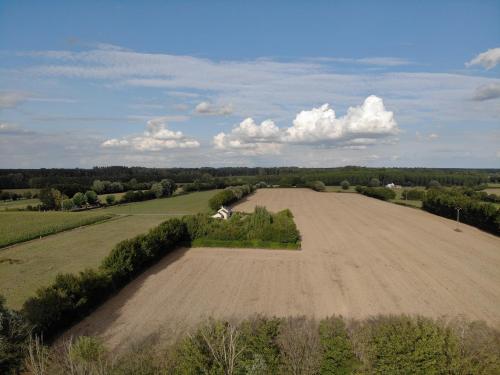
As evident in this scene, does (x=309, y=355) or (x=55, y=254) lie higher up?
(x=309, y=355)

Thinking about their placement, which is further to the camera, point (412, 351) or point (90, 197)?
point (90, 197)

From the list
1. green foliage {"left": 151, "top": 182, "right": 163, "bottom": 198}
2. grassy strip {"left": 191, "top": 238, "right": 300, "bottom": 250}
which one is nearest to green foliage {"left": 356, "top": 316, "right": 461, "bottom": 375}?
grassy strip {"left": 191, "top": 238, "right": 300, "bottom": 250}

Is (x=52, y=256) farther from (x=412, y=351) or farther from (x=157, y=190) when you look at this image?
(x=157, y=190)

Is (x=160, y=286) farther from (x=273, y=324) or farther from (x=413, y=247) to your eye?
(x=413, y=247)

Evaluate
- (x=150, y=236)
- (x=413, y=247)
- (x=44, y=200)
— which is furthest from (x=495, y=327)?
(x=44, y=200)

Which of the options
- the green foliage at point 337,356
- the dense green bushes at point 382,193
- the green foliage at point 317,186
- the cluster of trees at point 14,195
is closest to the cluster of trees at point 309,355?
the green foliage at point 337,356

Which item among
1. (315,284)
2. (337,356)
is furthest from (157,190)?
(337,356)
